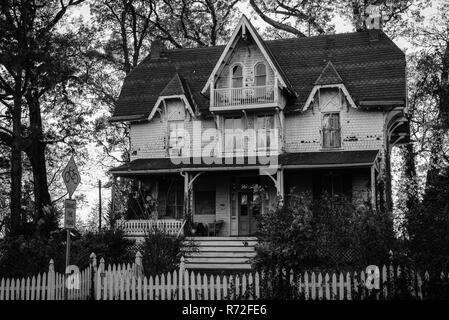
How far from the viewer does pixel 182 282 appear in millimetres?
13328

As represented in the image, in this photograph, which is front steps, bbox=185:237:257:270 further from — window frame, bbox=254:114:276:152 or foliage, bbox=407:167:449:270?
foliage, bbox=407:167:449:270

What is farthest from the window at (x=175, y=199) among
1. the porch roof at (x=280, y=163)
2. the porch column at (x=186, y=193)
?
the porch column at (x=186, y=193)

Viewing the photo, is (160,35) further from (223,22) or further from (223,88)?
(223,88)

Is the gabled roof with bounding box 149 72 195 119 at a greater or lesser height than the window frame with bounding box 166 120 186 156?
greater

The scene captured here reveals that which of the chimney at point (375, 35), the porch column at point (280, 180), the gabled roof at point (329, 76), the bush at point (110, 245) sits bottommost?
the bush at point (110, 245)

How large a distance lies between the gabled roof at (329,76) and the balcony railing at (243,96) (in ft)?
6.93

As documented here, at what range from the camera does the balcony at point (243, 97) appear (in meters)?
27.3

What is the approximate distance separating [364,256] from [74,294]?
659 cm

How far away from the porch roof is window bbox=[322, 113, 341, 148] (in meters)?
0.51

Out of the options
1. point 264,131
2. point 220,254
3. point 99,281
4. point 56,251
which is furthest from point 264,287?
point 264,131

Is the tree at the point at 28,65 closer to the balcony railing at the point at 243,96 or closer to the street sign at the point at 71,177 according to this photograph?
the balcony railing at the point at 243,96

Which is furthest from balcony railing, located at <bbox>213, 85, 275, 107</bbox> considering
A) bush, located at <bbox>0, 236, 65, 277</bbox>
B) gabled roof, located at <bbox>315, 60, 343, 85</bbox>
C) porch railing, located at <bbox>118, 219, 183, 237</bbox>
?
bush, located at <bbox>0, 236, 65, 277</bbox>

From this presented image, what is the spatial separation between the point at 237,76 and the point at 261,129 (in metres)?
2.70

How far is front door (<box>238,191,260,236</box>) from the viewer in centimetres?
2797
